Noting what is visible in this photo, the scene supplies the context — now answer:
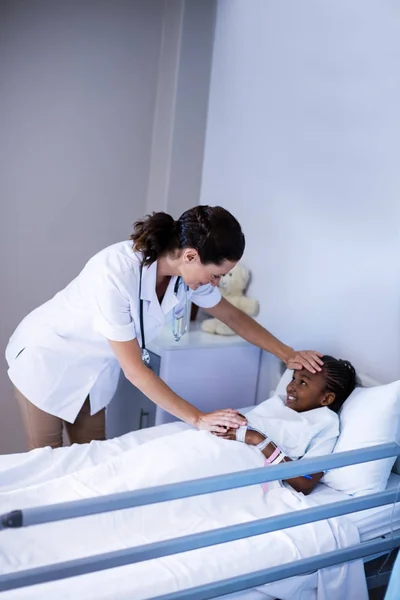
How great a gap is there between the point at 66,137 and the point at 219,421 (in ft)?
5.95

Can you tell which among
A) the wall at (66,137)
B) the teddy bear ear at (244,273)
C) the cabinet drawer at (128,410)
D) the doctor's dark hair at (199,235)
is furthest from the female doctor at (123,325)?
the wall at (66,137)

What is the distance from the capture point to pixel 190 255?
2.02 metres

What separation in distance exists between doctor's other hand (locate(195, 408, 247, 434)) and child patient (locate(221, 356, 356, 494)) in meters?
0.04

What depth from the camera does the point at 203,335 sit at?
9.73 ft

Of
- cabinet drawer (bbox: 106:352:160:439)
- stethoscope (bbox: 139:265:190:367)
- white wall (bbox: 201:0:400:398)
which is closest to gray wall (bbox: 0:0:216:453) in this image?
white wall (bbox: 201:0:400:398)

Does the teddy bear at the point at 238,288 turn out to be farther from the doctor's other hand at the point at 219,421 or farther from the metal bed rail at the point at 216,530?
the metal bed rail at the point at 216,530

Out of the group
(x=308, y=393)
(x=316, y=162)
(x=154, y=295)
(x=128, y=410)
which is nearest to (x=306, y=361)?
(x=308, y=393)

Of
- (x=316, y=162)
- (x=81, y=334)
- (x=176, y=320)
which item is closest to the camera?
(x=81, y=334)

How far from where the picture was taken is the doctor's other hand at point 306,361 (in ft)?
7.59

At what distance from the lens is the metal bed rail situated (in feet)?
4.12

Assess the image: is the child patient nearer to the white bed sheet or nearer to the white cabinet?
the white bed sheet

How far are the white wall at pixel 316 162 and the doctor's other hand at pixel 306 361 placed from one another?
0.26 m

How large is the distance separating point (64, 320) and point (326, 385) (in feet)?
2.89

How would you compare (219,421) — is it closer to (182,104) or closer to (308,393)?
(308,393)
